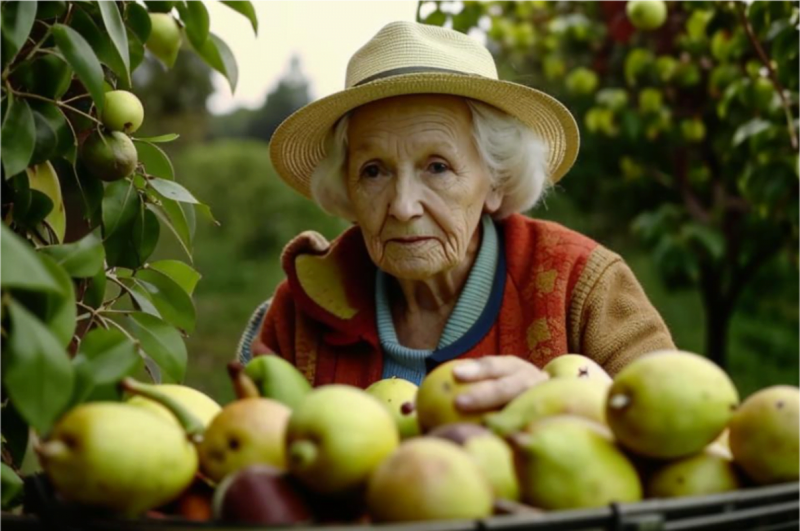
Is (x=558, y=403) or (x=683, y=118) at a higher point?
(x=558, y=403)

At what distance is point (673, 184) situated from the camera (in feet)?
15.5

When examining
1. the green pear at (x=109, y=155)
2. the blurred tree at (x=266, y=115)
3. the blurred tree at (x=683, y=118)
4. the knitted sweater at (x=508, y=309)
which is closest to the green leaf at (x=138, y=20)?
the green pear at (x=109, y=155)

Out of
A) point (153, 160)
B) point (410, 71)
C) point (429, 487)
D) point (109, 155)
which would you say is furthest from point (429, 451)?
point (410, 71)

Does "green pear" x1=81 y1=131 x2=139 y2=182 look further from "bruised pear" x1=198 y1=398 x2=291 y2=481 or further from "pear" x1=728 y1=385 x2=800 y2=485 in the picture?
"pear" x1=728 y1=385 x2=800 y2=485

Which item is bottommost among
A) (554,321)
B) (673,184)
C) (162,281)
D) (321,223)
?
(321,223)

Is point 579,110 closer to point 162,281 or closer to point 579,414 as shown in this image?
point 162,281

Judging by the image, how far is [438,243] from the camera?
224cm

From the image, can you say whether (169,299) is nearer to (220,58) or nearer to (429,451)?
(220,58)

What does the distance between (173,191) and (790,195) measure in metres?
2.03

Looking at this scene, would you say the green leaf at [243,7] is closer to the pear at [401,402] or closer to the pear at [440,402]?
the pear at [401,402]

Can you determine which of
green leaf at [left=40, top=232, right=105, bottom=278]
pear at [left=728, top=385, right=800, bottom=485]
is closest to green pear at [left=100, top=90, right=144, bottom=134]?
green leaf at [left=40, top=232, right=105, bottom=278]

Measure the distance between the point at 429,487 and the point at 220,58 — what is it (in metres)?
1.20

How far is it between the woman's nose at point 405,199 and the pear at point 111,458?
1294 mm

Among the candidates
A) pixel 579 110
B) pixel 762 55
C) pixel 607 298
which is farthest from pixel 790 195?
pixel 579 110
